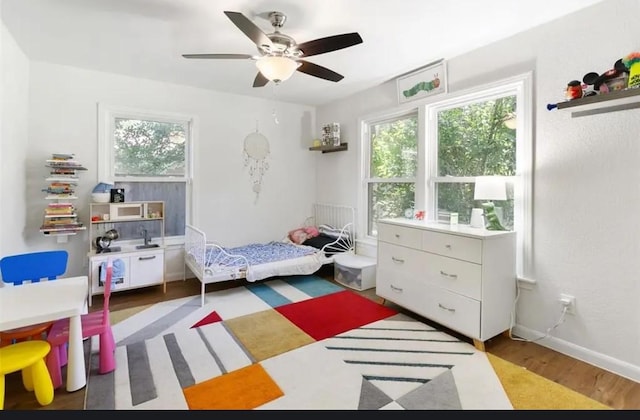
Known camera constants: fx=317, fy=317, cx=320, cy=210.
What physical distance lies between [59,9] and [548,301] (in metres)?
4.23

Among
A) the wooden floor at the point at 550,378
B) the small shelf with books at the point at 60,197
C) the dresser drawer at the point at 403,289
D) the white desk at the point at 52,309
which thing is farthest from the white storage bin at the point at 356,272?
the small shelf with books at the point at 60,197

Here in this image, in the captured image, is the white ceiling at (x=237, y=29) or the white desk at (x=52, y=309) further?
the white ceiling at (x=237, y=29)

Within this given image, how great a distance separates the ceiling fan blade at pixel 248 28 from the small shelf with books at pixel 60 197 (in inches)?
97.8

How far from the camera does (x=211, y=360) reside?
7.20 feet

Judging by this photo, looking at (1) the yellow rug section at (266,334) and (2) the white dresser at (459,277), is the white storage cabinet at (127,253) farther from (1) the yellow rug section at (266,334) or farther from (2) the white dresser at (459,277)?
(2) the white dresser at (459,277)

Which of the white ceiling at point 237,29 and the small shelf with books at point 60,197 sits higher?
the white ceiling at point 237,29

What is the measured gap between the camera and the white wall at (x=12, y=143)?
2561mm

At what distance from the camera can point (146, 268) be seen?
3.48 metres

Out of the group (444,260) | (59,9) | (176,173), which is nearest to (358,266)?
(444,260)

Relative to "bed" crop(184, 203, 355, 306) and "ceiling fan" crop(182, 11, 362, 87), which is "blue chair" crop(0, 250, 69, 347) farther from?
"ceiling fan" crop(182, 11, 362, 87)

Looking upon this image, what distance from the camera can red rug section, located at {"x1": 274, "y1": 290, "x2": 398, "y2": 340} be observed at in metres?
2.71

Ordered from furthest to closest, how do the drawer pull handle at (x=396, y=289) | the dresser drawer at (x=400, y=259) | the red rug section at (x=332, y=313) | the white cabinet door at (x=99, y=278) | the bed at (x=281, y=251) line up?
the bed at (x=281, y=251)
the white cabinet door at (x=99, y=278)
the drawer pull handle at (x=396, y=289)
the dresser drawer at (x=400, y=259)
the red rug section at (x=332, y=313)

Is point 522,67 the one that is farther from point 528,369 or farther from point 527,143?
point 528,369

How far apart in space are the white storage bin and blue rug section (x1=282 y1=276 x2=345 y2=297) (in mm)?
145
